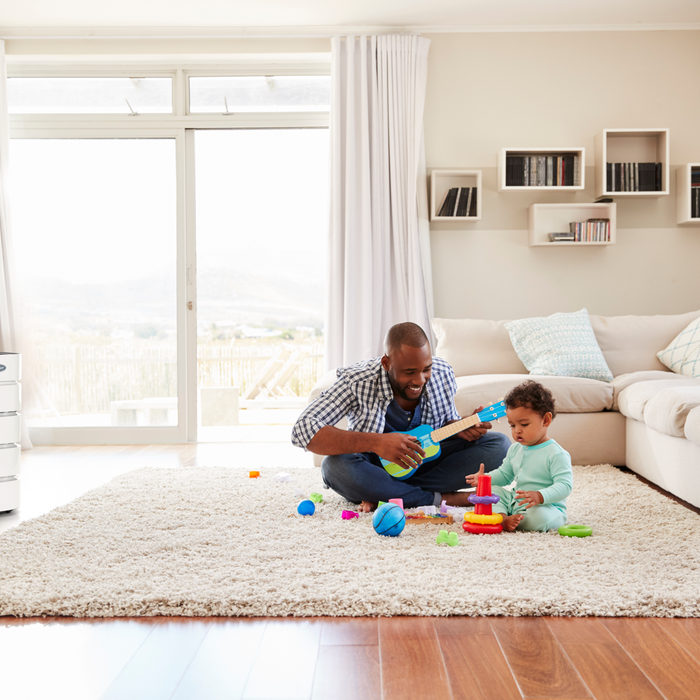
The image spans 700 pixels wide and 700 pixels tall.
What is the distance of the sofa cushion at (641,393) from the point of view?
111 inches

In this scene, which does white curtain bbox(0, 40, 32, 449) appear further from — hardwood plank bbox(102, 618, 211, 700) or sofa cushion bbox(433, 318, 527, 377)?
hardwood plank bbox(102, 618, 211, 700)

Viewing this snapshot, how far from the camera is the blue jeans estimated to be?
2.21 meters

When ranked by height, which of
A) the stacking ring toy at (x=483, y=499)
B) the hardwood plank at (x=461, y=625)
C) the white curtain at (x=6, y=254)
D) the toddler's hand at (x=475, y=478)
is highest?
the white curtain at (x=6, y=254)

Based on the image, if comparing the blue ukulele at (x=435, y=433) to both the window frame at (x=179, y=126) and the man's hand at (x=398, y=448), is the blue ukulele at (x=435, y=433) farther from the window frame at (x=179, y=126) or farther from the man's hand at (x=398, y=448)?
the window frame at (x=179, y=126)

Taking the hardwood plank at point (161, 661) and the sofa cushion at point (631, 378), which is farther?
the sofa cushion at point (631, 378)

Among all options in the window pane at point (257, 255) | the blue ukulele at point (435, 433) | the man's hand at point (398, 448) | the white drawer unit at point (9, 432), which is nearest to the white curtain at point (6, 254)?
the window pane at point (257, 255)

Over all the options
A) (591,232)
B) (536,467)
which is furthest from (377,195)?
(536,467)

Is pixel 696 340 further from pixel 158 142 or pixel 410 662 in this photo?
pixel 158 142

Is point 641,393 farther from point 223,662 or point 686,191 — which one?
point 223,662

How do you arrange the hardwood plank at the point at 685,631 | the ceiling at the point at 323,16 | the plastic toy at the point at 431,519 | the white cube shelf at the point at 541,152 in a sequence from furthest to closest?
the white cube shelf at the point at 541,152 < the ceiling at the point at 323,16 < the plastic toy at the point at 431,519 < the hardwood plank at the point at 685,631

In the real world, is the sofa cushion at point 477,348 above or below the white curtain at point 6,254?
below

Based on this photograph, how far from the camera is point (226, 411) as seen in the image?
15.3ft

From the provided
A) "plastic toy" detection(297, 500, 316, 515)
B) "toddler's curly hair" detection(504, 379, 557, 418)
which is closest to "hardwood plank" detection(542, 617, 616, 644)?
"toddler's curly hair" detection(504, 379, 557, 418)

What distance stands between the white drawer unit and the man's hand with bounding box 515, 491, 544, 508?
6.04 feet
